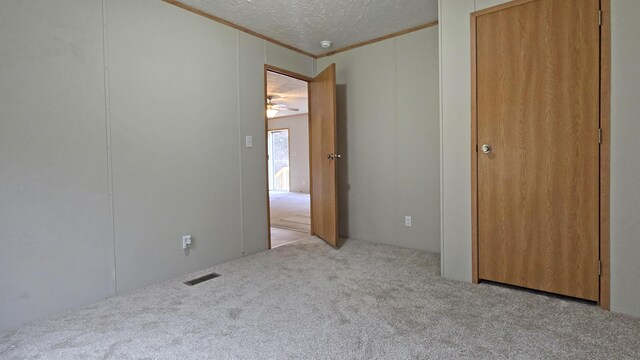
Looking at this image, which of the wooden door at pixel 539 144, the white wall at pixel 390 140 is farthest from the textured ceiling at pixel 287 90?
the wooden door at pixel 539 144

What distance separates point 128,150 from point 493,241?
8.86 ft

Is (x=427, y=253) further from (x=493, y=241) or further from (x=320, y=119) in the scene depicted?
(x=320, y=119)

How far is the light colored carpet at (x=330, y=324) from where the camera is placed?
5.32ft

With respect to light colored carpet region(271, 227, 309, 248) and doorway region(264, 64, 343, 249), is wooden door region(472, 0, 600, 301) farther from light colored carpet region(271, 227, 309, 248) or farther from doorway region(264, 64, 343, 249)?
light colored carpet region(271, 227, 309, 248)

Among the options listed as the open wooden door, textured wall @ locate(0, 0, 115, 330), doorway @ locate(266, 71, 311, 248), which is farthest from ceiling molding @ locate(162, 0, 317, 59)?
doorway @ locate(266, 71, 311, 248)

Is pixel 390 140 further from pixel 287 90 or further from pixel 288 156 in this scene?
pixel 288 156

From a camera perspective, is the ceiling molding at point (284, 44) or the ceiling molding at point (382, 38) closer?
the ceiling molding at point (284, 44)

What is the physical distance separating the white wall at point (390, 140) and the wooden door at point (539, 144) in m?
0.90

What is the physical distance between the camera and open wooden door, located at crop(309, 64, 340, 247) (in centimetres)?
349

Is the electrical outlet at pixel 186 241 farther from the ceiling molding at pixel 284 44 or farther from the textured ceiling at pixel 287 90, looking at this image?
the textured ceiling at pixel 287 90

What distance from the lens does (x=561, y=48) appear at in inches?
83.4

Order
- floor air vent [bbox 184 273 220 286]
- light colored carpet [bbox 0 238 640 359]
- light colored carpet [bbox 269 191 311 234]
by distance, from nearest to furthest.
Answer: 1. light colored carpet [bbox 0 238 640 359]
2. floor air vent [bbox 184 273 220 286]
3. light colored carpet [bbox 269 191 311 234]

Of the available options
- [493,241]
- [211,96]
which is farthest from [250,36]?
[493,241]

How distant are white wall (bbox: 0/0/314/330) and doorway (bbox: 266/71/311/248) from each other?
5.33ft
